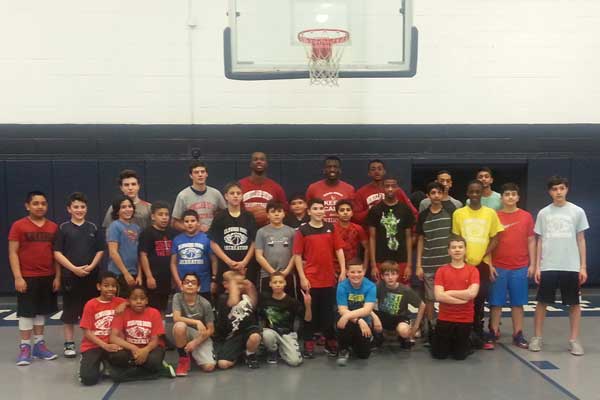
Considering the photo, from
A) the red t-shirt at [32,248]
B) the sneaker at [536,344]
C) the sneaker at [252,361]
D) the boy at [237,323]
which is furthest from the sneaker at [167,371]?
the sneaker at [536,344]

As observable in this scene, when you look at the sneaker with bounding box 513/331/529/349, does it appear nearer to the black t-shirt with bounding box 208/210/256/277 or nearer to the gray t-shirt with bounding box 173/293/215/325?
the black t-shirt with bounding box 208/210/256/277

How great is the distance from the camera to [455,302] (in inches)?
181

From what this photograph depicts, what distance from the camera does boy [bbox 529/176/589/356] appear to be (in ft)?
15.9

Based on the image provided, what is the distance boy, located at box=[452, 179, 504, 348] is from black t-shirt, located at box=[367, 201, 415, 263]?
18.9 inches

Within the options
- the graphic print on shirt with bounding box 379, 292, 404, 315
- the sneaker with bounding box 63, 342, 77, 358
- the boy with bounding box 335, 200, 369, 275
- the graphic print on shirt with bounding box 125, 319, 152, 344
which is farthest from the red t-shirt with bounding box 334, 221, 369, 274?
the sneaker with bounding box 63, 342, 77, 358

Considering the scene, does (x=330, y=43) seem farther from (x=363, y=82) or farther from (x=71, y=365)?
(x=71, y=365)

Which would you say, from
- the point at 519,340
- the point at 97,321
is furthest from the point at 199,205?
the point at 519,340

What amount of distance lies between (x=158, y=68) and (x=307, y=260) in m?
3.91

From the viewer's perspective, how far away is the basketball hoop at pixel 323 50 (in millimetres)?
6258

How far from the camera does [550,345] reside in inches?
201

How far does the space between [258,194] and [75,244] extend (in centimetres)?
181

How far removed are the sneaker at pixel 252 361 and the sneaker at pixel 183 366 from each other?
514mm

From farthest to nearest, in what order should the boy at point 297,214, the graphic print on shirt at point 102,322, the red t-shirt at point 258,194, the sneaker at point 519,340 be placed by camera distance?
the red t-shirt at point 258,194 → the boy at point 297,214 → the sneaker at point 519,340 → the graphic print on shirt at point 102,322

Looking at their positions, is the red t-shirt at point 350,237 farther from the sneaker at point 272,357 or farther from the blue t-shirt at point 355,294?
the sneaker at point 272,357
